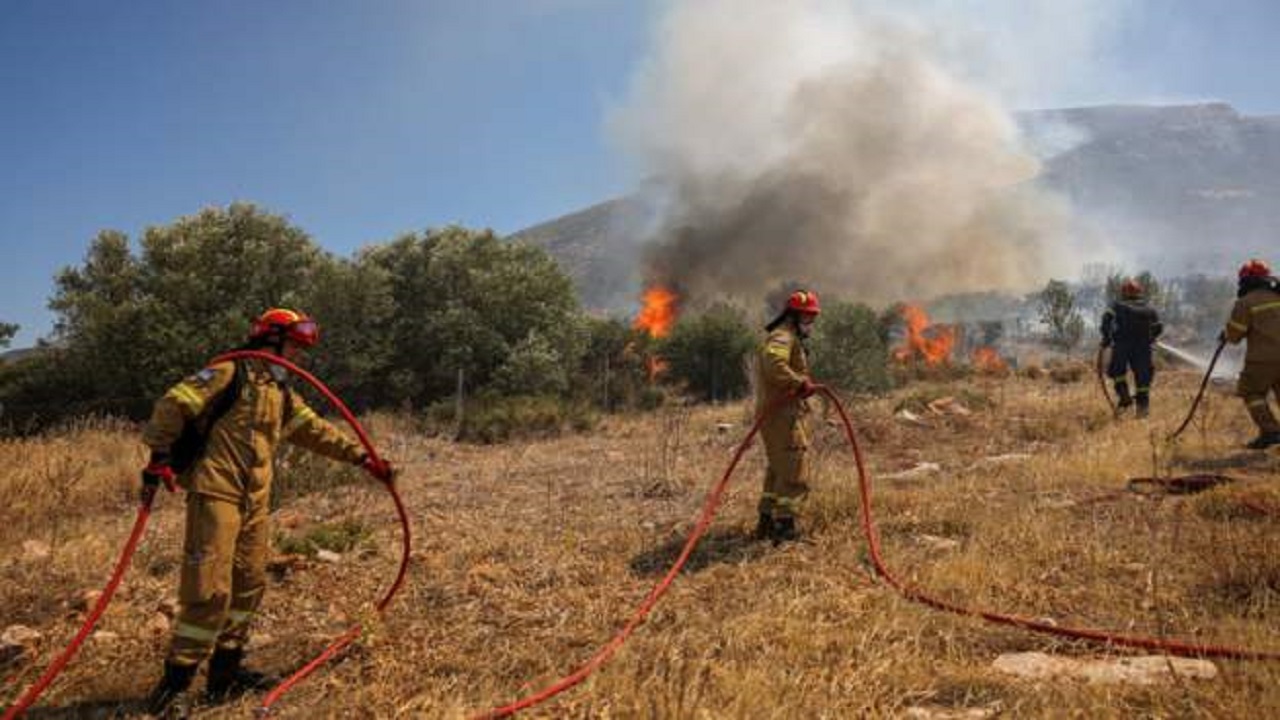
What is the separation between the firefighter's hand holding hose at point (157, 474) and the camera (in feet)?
10.8

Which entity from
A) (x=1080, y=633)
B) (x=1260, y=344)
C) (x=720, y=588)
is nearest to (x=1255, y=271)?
(x=1260, y=344)

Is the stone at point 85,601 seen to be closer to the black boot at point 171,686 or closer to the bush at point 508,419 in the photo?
the black boot at point 171,686

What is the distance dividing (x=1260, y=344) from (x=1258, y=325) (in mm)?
195

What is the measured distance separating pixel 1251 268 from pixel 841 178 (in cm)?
2902

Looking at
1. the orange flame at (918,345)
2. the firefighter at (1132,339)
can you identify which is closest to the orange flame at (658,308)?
the orange flame at (918,345)

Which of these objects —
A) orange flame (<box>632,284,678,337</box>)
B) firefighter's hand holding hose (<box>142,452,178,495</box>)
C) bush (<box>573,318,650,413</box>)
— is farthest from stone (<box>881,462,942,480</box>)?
orange flame (<box>632,284,678,337</box>)

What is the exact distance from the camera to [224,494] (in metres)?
3.43

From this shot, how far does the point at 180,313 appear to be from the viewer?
48.0ft

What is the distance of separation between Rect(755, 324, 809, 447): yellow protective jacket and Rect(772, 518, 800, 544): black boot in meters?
0.60

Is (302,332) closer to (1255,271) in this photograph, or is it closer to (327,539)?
(327,539)

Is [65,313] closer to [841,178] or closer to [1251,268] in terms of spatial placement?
[1251,268]

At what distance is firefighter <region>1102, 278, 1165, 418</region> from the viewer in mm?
10133

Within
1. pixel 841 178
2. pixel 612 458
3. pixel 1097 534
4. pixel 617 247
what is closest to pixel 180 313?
pixel 612 458

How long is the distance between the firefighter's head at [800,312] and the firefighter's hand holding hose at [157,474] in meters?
3.93
